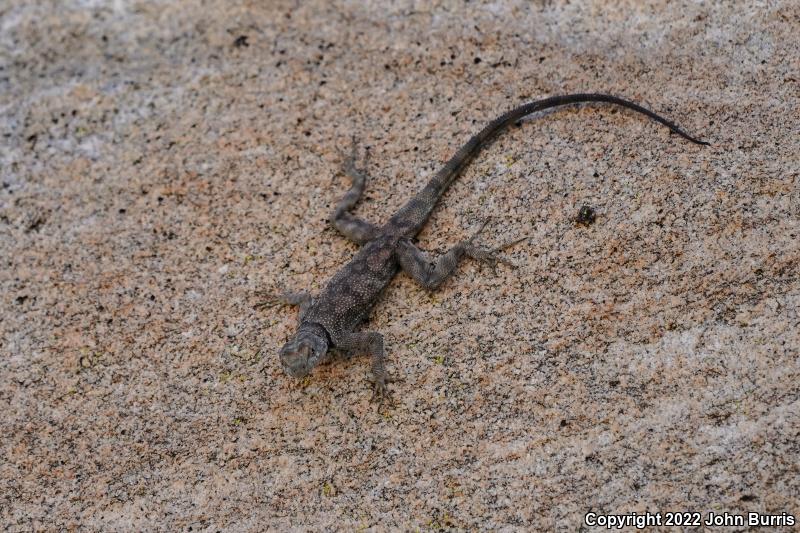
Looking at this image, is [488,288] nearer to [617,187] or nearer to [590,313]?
[590,313]

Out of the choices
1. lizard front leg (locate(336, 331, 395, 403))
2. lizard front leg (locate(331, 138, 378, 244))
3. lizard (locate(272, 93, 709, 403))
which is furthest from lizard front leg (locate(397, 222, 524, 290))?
lizard front leg (locate(336, 331, 395, 403))

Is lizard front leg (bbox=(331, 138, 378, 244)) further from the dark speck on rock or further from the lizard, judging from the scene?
the dark speck on rock

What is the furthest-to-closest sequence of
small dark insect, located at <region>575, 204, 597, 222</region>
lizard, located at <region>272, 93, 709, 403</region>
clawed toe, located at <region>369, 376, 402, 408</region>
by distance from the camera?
small dark insect, located at <region>575, 204, 597, 222</region>, lizard, located at <region>272, 93, 709, 403</region>, clawed toe, located at <region>369, 376, 402, 408</region>

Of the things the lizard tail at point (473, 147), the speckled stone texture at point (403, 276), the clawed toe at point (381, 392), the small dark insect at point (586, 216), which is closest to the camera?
the speckled stone texture at point (403, 276)

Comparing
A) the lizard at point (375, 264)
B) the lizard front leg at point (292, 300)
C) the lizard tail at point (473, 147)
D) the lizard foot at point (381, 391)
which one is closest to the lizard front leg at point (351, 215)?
the lizard at point (375, 264)

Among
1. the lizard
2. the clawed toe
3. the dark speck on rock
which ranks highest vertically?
the dark speck on rock

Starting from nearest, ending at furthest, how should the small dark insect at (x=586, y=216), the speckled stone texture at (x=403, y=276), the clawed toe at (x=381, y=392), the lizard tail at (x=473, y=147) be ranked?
the speckled stone texture at (x=403, y=276)
the clawed toe at (x=381, y=392)
the small dark insect at (x=586, y=216)
the lizard tail at (x=473, y=147)

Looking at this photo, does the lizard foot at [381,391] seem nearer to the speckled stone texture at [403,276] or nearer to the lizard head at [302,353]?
the speckled stone texture at [403,276]

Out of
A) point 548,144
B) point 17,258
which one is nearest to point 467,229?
point 548,144
